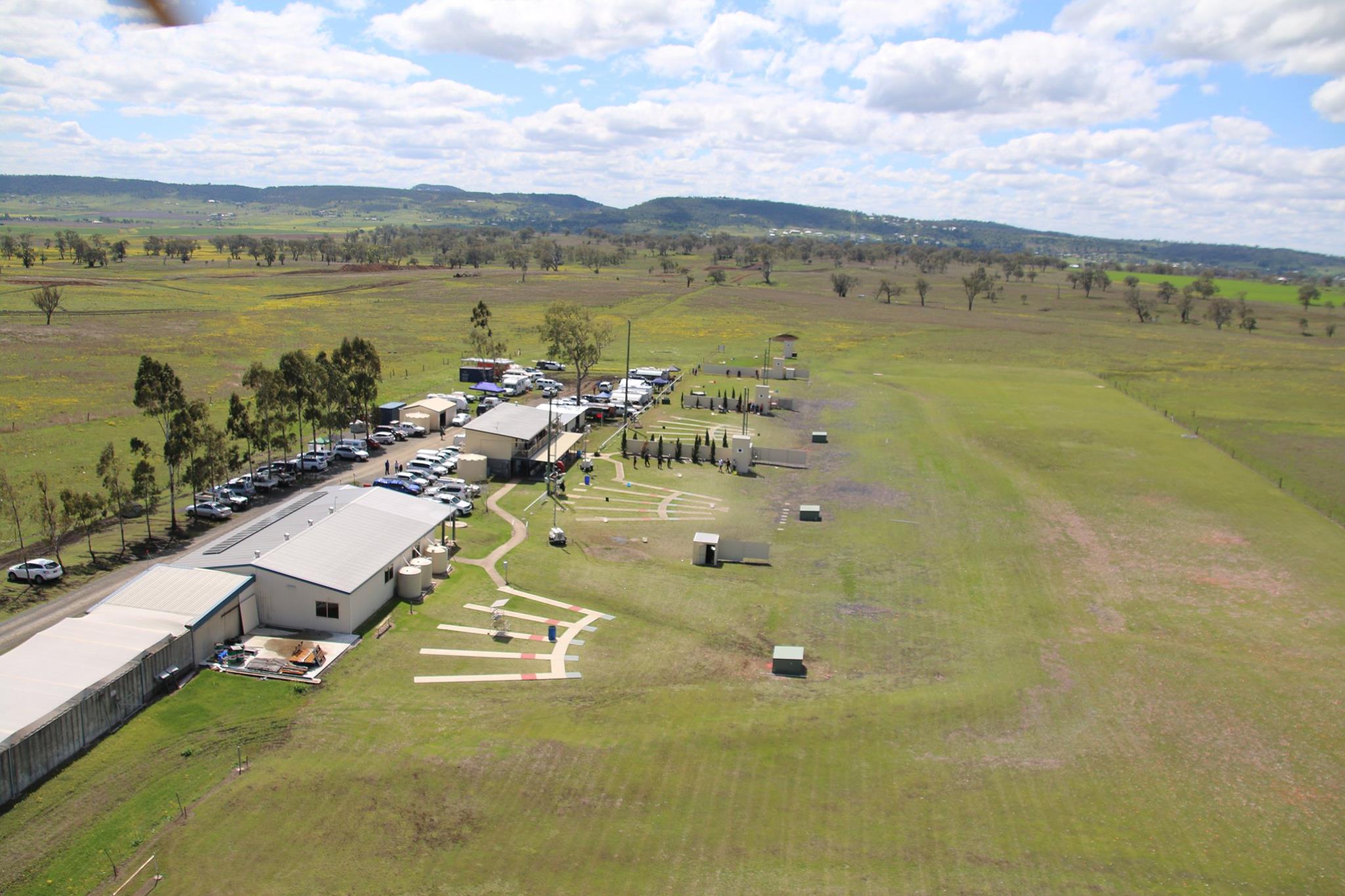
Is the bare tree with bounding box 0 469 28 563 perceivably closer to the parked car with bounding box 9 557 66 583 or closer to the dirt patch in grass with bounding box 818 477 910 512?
the parked car with bounding box 9 557 66 583

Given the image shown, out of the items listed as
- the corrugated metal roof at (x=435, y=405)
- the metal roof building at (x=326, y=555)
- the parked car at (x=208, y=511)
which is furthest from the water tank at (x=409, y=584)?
the corrugated metal roof at (x=435, y=405)

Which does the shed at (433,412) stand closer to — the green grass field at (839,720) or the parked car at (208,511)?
the green grass field at (839,720)

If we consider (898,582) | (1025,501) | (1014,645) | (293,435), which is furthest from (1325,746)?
(293,435)

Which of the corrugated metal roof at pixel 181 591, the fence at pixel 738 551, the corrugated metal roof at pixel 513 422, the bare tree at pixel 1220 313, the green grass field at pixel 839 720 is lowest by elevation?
the green grass field at pixel 839 720

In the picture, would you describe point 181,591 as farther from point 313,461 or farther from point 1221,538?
point 1221,538

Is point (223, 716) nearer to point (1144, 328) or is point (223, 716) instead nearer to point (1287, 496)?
point (1287, 496)
